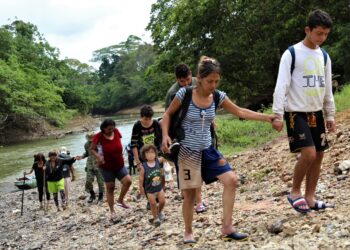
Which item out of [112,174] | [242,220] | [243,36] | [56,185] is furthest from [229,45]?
[242,220]

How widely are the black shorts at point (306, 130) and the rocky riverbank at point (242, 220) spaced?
0.75 m

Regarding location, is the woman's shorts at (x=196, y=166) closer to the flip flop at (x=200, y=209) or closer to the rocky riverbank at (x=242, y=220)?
the rocky riverbank at (x=242, y=220)

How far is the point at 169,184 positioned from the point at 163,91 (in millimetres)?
20087

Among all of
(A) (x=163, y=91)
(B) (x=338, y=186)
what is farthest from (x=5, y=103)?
(B) (x=338, y=186)

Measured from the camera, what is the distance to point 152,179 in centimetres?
674

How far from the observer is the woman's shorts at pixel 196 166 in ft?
14.4

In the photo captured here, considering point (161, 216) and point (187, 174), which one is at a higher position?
point (187, 174)

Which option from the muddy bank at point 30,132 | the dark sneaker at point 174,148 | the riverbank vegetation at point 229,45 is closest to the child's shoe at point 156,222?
the dark sneaker at point 174,148

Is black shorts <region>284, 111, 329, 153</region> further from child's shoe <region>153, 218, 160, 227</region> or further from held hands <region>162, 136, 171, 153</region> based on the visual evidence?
child's shoe <region>153, 218, 160, 227</region>

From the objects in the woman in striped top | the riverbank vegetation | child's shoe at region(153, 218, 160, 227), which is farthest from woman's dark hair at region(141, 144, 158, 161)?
the riverbank vegetation

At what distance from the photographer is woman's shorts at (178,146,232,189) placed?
439 centimetres

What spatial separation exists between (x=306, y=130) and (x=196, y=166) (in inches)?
45.0

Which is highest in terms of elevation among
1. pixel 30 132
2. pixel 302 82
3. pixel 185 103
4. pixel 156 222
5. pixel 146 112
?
pixel 302 82

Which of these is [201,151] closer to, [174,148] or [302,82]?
[174,148]
